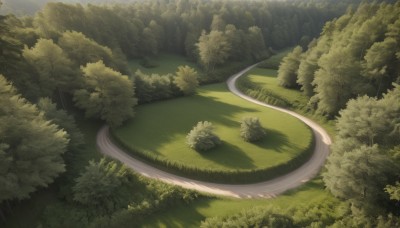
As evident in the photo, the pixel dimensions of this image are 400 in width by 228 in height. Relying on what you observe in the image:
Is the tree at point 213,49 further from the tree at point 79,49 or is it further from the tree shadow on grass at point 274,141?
the tree shadow on grass at point 274,141

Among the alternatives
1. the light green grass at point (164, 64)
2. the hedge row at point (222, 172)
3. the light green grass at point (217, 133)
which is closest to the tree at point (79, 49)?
the light green grass at point (217, 133)

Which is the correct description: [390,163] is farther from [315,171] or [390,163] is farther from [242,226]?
[242,226]

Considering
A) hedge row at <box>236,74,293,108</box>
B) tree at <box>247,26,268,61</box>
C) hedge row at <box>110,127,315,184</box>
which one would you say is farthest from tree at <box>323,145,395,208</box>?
tree at <box>247,26,268,61</box>

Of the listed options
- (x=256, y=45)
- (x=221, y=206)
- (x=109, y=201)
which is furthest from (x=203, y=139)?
(x=256, y=45)

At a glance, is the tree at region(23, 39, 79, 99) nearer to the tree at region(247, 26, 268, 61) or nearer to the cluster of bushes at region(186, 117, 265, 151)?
the cluster of bushes at region(186, 117, 265, 151)

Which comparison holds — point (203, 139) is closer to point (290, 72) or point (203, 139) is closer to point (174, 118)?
point (174, 118)
